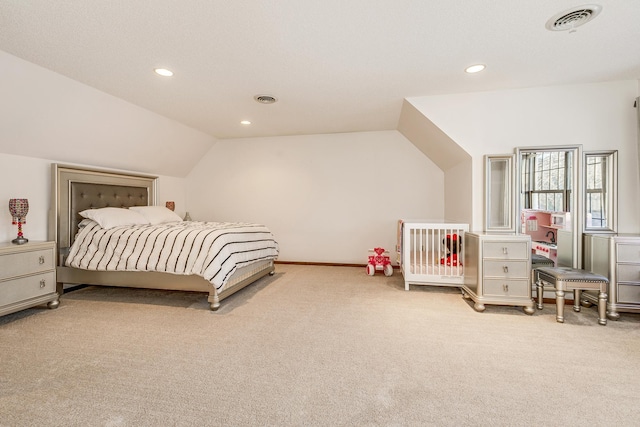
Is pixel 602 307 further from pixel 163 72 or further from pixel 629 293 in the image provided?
pixel 163 72

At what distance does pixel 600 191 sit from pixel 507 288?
144 centimetres

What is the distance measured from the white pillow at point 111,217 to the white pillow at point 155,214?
0.56ft

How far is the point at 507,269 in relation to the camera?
2.77 meters

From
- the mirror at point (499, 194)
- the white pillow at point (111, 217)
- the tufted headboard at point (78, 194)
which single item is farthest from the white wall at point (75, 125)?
the mirror at point (499, 194)

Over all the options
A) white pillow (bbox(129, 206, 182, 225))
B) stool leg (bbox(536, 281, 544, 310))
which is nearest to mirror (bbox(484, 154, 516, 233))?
stool leg (bbox(536, 281, 544, 310))

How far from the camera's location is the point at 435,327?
2.39 m

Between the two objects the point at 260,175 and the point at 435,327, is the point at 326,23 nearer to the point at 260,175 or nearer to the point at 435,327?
the point at 435,327

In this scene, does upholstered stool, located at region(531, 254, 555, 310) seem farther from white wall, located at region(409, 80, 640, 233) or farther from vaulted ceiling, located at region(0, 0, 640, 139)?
vaulted ceiling, located at region(0, 0, 640, 139)

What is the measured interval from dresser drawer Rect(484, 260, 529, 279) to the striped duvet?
8.22ft

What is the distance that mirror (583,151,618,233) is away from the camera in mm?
2904

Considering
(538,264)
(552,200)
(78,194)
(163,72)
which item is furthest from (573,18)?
(78,194)

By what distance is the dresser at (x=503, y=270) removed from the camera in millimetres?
2736

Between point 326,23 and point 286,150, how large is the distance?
3222mm

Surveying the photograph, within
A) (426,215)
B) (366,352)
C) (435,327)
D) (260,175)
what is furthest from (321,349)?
(260,175)
